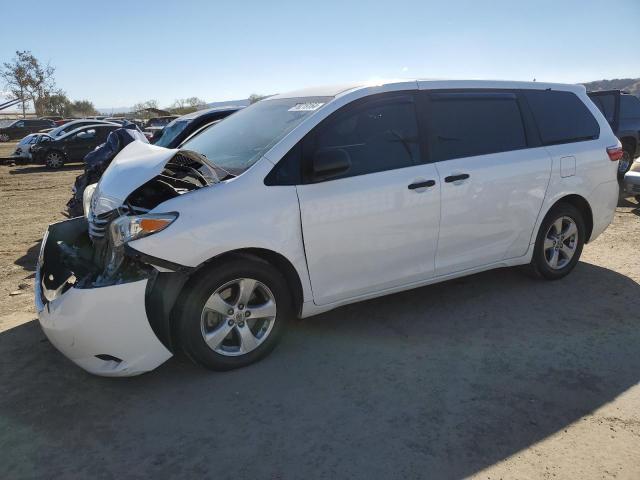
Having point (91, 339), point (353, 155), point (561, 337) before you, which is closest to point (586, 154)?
point (561, 337)

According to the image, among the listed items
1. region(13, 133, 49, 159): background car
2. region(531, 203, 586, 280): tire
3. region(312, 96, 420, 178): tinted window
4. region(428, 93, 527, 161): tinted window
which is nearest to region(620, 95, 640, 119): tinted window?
region(531, 203, 586, 280): tire

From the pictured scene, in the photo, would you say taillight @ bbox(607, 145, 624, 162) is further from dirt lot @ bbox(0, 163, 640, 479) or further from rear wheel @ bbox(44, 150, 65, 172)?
rear wheel @ bbox(44, 150, 65, 172)

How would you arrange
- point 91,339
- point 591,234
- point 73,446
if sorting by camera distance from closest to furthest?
point 73,446 → point 91,339 → point 591,234

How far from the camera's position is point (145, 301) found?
309 centimetres

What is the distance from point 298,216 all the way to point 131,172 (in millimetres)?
1145

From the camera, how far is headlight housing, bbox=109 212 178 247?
309cm

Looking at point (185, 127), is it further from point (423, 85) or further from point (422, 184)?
point (422, 184)

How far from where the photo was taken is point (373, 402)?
3.10 m

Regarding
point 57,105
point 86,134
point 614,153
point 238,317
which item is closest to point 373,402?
point 238,317

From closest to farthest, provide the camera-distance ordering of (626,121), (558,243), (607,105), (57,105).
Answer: (558,243) < (607,105) < (626,121) < (57,105)

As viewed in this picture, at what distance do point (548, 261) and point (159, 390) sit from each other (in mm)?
3638

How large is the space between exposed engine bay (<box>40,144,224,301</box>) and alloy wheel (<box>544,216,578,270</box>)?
3.21 meters

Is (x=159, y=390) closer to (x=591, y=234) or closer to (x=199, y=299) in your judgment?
(x=199, y=299)

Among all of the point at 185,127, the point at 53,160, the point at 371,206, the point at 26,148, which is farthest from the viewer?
the point at 26,148
